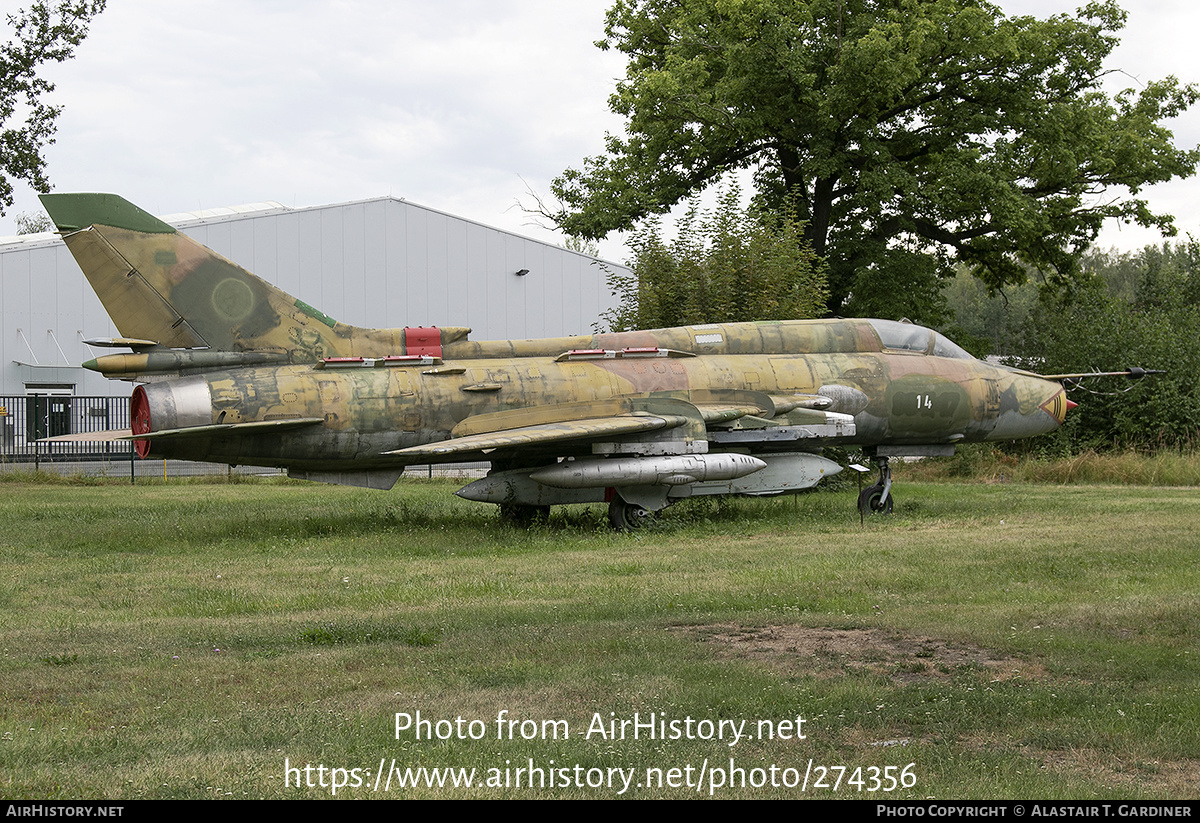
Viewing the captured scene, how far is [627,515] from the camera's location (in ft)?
48.6

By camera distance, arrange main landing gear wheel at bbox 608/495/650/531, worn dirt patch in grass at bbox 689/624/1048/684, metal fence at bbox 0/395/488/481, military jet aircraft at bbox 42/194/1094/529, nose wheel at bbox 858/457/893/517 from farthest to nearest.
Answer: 1. metal fence at bbox 0/395/488/481
2. nose wheel at bbox 858/457/893/517
3. main landing gear wheel at bbox 608/495/650/531
4. military jet aircraft at bbox 42/194/1094/529
5. worn dirt patch in grass at bbox 689/624/1048/684

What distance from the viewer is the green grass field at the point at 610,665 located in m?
4.79

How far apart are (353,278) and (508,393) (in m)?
19.8

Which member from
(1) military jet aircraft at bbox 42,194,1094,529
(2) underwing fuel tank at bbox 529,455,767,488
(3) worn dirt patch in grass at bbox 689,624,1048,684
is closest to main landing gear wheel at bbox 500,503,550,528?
(1) military jet aircraft at bbox 42,194,1094,529

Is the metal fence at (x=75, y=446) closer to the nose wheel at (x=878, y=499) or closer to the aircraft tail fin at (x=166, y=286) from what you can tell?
the nose wheel at (x=878, y=499)

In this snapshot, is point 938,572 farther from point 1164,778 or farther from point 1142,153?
point 1142,153

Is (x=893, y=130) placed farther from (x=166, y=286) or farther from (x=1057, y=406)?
(x=166, y=286)

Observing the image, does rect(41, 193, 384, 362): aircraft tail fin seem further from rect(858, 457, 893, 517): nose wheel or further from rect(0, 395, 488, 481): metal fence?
rect(0, 395, 488, 481): metal fence

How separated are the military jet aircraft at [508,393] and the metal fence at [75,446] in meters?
13.0

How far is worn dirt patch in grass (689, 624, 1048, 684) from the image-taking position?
6586 mm

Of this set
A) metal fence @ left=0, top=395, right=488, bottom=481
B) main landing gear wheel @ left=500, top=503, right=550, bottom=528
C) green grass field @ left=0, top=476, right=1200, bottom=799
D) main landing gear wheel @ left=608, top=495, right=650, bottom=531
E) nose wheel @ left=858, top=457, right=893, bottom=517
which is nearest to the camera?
green grass field @ left=0, top=476, right=1200, bottom=799

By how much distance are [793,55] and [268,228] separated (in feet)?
53.6

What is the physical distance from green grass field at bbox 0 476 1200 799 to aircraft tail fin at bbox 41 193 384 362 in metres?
2.78

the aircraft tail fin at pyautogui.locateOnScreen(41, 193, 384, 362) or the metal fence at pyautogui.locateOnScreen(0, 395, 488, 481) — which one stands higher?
the aircraft tail fin at pyautogui.locateOnScreen(41, 193, 384, 362)
